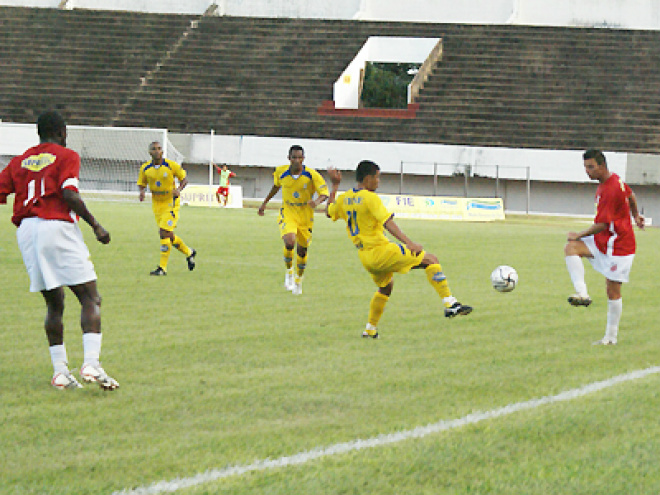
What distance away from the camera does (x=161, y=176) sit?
15.5m

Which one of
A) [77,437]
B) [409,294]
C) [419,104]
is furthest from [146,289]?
[419,104]

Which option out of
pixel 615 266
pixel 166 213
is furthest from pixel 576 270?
pixel 166 213

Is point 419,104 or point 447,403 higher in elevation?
point 419,104

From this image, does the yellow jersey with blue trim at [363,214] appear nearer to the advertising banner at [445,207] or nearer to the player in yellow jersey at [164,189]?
the player in yellow jersey at [164,189]

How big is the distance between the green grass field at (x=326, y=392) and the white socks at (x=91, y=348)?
221 millimetres

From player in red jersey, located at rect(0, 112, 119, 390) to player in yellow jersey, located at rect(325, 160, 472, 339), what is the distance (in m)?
2.93

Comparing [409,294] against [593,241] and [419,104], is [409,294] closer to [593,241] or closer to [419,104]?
[593,241]

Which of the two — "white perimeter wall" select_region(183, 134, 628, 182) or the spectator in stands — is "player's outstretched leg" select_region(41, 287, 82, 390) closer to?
the spectator in stands

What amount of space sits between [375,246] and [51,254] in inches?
135

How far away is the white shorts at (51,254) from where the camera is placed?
6.35 meters

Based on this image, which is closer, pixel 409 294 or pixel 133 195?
pixel 409 294

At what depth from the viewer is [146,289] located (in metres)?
12.8

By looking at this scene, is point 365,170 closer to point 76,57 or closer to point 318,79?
point 318,79

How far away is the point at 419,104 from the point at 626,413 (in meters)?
40.2
